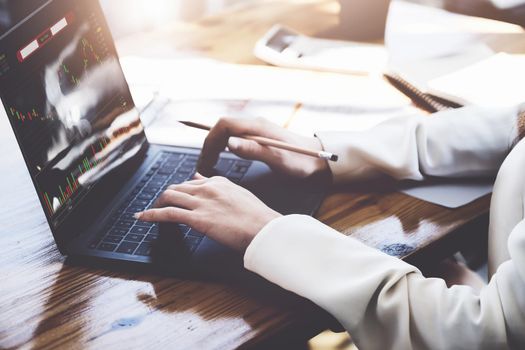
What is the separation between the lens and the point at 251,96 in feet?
4.15

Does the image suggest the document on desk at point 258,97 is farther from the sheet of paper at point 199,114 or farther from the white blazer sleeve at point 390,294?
the white blazer sleeve at point 390,294

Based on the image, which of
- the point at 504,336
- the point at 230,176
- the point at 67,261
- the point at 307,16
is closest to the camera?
the point at 504,336

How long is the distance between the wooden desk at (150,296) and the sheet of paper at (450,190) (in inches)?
0.6

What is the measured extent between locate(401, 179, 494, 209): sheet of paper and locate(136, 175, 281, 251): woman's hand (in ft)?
0.85

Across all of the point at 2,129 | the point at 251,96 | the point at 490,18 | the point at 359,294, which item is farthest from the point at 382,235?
the point at 490,18

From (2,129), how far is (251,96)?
0.54m

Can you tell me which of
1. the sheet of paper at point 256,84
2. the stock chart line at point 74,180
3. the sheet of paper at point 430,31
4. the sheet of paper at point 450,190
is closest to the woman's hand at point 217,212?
the stock chart line at point 74,180

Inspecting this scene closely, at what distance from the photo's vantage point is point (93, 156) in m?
0.89

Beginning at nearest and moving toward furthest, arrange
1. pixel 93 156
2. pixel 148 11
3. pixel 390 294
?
pixel 390 294, pixel 93 156, pixel 148 11

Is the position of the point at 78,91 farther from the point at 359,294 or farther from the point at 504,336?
the point at 504,336

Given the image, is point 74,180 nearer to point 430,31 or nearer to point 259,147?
point 259,147

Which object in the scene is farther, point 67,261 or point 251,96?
point 251,96

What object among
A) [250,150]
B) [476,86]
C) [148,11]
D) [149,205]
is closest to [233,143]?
[250,150]

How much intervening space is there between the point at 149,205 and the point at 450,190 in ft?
1.57
